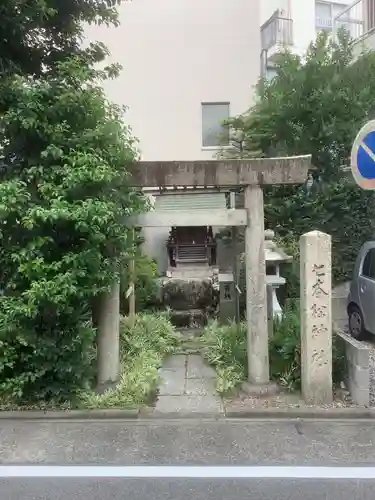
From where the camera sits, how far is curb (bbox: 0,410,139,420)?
5.58 m

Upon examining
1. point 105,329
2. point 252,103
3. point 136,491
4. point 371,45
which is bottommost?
point 136,491

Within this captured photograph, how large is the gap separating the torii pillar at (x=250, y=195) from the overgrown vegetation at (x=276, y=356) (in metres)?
0.28

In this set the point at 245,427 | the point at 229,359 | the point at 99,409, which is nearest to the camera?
the point at 245,427

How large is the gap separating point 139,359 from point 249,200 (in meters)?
2.75

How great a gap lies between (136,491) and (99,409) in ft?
6.07

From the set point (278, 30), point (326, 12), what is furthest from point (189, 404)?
point (326, 12)


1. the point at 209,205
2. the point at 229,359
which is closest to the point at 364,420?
the point at 229,359

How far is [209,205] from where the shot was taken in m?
8.42

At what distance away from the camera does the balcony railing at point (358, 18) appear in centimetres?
1273

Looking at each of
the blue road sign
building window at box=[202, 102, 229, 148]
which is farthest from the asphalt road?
building window at box=[202, 102, 229, 148]

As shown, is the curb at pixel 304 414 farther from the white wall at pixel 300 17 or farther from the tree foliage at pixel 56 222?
the white wall at pixel 300 17

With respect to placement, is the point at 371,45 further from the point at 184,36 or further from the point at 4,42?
the point at 4,42

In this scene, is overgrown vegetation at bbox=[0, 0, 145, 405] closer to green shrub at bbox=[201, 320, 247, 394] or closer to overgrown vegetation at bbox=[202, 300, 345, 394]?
green shrub at bbox=[201, 320, 247, 394]

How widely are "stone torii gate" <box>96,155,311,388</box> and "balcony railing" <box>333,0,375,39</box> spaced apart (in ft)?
27.3
